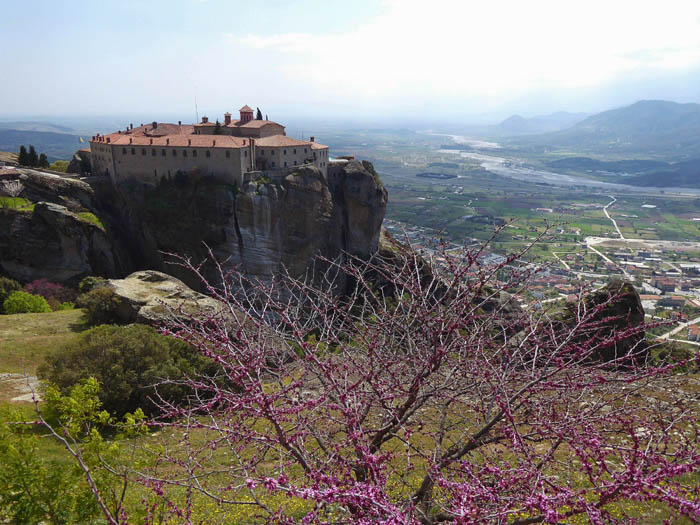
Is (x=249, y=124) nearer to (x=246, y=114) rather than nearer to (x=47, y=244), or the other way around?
(x=246, y=114)

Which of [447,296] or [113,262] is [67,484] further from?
[113,262]

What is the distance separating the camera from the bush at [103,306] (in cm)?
2278

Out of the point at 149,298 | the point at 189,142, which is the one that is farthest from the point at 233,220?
the point at 149,298

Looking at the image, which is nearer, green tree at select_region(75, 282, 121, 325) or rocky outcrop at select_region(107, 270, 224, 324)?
rocky outcrop at select_region(107, 270, 224, 324)

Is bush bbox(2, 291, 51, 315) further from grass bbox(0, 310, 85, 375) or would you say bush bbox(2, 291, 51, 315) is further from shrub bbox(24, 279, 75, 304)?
shrub bbox(24, 279, 75, 304)

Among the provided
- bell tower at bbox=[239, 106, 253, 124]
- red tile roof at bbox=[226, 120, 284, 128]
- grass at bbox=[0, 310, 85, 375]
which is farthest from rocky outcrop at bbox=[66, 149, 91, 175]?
A: grass at bbox=[0, 310, 85, 375]

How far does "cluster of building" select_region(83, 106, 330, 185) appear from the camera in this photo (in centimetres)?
4797

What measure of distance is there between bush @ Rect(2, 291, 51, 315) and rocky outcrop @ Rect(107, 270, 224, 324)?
863 centimetres

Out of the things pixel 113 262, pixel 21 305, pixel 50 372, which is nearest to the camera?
pixel 50 372

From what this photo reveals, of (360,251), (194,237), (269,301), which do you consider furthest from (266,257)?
(269,301)

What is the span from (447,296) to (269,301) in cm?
285

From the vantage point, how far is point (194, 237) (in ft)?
156

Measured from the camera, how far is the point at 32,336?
2169cm

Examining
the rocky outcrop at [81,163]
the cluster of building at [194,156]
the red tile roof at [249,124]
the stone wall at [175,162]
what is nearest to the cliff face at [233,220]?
the stone wall at [175,162]
